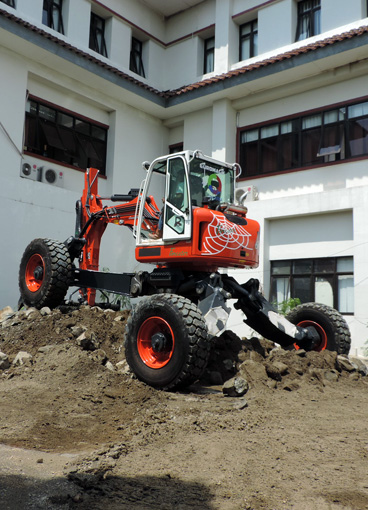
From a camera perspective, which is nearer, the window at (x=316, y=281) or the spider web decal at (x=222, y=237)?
the spider web decal at (x=222, y=237)

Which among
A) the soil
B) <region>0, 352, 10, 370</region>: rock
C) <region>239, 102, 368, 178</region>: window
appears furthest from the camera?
<region>239, 102, 368, 178</region>: window

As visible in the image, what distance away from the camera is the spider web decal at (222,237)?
274 inches

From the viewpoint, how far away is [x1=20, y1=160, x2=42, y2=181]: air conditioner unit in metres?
14.0

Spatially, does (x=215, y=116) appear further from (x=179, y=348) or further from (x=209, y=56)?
(x=179, y=348)

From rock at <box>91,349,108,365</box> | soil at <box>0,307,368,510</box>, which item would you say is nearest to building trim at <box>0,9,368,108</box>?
soil at <box>0,307,368,510</box>

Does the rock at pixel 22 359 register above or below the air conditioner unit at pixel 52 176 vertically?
below

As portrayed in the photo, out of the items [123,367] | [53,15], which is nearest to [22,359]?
[123,367]

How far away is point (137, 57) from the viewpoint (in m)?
18.5

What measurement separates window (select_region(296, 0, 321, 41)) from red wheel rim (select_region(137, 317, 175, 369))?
12.5m

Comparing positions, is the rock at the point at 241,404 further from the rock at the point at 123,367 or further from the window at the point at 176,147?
the window at the point at 176,147

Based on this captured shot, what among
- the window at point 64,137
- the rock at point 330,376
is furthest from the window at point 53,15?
the rock at point 330,376

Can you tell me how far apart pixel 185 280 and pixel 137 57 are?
1336cm

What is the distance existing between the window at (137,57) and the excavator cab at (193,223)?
11.9 metres

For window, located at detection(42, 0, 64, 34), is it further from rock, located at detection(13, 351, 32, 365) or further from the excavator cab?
rock, located at detection(13, 351, 32, 365)
